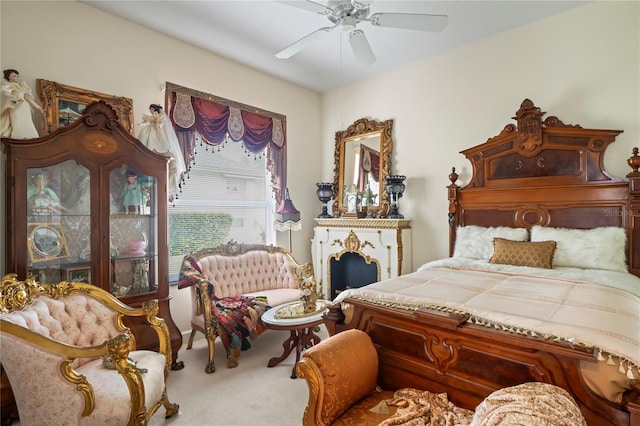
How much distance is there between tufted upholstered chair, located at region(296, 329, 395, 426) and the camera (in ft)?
4.46

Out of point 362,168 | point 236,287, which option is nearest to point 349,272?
point 362,168

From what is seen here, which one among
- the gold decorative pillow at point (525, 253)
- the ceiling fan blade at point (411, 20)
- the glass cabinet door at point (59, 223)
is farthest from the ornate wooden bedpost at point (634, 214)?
the glass cabinet door at point (59, 223)

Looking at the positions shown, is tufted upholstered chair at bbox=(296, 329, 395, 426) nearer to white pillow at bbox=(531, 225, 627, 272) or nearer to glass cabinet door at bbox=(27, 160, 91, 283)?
glass cabinet door at bbox=(27, 160, 91, 283)

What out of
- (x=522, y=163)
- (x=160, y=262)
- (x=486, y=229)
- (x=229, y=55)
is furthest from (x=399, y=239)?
(x=229, y=55)

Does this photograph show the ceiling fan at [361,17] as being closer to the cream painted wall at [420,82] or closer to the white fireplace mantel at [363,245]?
the cream painted wall at [420,82]

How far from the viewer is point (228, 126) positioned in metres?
3.82

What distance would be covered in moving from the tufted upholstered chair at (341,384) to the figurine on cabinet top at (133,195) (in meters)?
2.11

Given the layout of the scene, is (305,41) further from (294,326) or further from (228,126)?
(294,326)

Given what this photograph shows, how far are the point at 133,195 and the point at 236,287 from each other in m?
1.40

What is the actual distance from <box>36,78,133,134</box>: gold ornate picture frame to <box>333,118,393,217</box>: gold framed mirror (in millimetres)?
2811

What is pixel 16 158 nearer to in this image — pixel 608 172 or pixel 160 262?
pixel 160 262

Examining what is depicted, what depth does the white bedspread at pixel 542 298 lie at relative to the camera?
133 cm

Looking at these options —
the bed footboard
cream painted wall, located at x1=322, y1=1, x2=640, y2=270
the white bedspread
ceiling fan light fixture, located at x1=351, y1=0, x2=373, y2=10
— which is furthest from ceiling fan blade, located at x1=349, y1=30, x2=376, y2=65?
the bed footboard

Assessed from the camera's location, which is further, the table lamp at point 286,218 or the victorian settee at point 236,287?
the table lamp at point 286,218
